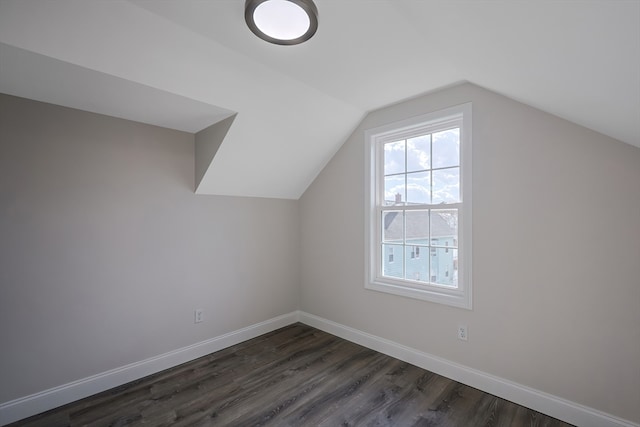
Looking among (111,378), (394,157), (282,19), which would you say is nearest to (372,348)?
(394,157)

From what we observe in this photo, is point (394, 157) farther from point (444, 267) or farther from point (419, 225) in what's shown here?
point (444, 267)

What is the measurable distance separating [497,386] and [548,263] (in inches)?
39.8

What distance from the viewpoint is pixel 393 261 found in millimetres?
2990

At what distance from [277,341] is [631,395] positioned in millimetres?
2787

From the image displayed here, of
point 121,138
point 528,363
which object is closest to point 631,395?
point 528,363

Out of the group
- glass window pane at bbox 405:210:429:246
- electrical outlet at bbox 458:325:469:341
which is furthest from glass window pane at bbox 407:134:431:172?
electrical outlet at bbox 458:325:469:341

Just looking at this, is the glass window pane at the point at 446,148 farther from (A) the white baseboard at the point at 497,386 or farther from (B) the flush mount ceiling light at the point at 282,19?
(A) the white baseboard at the point at 497,386

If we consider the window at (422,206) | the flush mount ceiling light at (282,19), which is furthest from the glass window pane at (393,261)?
the flush mount ceiling light at (282,19)

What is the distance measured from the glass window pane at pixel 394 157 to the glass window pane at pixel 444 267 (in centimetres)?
89

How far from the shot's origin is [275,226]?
3.62 metres

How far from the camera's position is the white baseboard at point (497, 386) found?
186 cm

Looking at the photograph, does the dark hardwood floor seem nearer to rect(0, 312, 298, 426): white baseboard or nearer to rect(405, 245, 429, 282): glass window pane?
rect(0, 312, 298, 426): white baseboard

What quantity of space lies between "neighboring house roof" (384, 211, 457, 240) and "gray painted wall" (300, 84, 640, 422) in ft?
0.83

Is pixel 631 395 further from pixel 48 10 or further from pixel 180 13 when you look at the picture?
pixel 48 10
